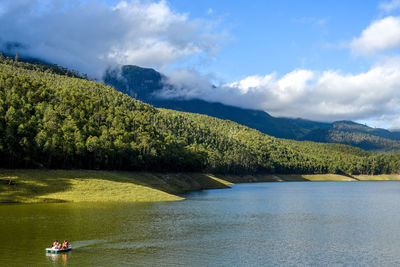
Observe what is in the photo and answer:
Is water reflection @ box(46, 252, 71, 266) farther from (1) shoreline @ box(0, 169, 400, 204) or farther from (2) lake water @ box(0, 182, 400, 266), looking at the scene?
(1) shoreline @ box(0, 169, 400, 204)

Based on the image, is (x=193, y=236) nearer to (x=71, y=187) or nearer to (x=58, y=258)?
(x=58, y=258)

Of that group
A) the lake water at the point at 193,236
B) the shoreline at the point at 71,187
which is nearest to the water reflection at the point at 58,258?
the lake water at the point at 193,236

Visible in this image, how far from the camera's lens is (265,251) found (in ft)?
183

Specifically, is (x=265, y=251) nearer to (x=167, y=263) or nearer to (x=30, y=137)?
(x=167, y=263)

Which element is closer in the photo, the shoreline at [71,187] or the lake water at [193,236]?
the lake water at [193,236]

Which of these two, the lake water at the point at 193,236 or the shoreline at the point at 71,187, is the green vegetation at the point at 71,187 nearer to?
the shoreline at the point at 71,187

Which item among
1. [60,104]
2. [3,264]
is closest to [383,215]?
[3,264]

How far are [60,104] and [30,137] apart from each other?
5517 centimetres

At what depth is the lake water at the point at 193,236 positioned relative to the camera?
50062 millimetres

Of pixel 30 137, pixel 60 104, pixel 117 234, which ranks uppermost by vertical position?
pixel 60 104

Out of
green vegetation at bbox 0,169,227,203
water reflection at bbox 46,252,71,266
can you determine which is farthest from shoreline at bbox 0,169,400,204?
water reflection at bbox 46,252,71,266

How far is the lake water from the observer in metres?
50.1

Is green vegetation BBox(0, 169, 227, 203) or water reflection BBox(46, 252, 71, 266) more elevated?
green vegetation BBox(0, 169, 227, 203)

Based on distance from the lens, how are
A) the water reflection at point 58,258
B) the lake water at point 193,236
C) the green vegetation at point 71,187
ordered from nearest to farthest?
1. the water reflection at point 58,258
2. the lake water at point 193,236
3. the green vegetation at point 71,187
